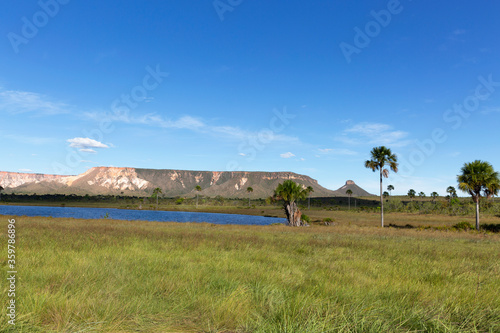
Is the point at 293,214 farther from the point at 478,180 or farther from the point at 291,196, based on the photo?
the point at 478,180

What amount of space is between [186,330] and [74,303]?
6.27 ft

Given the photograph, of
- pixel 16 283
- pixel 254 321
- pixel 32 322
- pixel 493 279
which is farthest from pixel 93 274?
pixel 493 279

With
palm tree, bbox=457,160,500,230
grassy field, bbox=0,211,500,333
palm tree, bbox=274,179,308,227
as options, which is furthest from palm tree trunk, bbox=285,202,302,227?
grassy field, bbox=0,211,500,333

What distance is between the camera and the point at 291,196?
4484 centimetres

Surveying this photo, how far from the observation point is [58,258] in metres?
9.23

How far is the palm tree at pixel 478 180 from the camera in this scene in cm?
3888

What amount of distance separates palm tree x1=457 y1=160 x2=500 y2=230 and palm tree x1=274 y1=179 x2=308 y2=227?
68.4 ft

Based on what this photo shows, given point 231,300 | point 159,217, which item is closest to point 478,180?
point 231,300

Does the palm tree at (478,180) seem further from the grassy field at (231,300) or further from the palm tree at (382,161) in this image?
the grassy field at (231,300)

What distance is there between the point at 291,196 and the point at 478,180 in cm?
2408

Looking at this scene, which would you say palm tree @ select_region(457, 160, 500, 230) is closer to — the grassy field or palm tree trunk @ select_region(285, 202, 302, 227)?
palm tree trunk @ select_region(285, 202, 302, 227)

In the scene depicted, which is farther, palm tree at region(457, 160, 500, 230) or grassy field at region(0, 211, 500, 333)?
palm tree at region(457, 160, 500, 230)

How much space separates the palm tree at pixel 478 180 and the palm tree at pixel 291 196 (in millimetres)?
20852

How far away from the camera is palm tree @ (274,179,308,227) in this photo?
44.6 m
